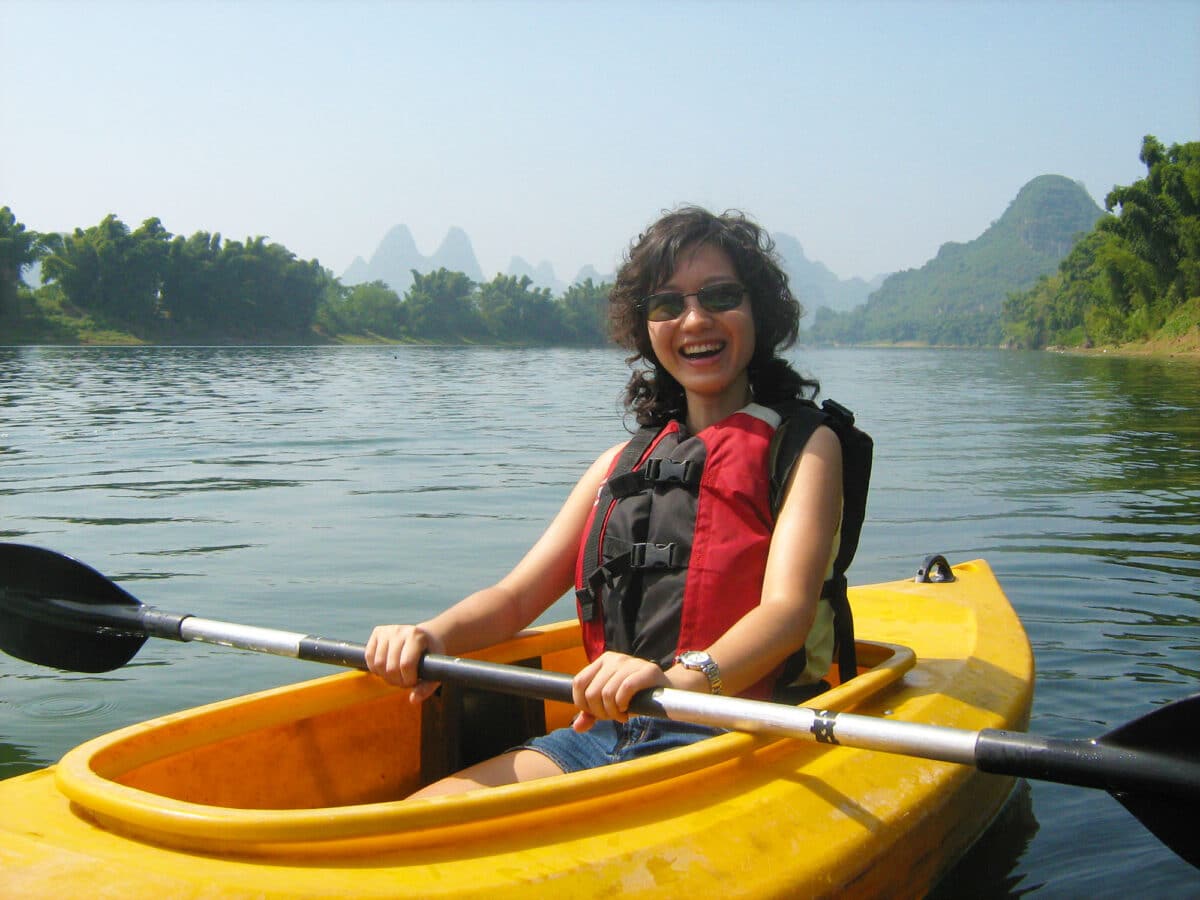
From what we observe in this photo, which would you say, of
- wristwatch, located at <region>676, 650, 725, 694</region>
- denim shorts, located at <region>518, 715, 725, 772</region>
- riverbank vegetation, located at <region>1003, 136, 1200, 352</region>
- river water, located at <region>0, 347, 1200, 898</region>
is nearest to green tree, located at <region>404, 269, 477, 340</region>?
riverbank vegetation, located at <region>1003, 136, 1200, 352</region>

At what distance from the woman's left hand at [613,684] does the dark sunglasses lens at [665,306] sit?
970mm

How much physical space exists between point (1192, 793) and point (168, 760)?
2.03 m

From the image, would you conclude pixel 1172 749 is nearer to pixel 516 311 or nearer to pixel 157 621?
pixel 157 621

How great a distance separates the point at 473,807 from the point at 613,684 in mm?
352

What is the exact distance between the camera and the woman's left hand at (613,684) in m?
2.10

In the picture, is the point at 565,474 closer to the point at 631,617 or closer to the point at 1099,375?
the point at 631,617

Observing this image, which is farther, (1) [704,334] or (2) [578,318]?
(2) [578,318]

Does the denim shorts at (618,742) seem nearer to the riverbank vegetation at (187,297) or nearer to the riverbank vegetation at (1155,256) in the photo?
the riverbank vegetation at (1155,256)

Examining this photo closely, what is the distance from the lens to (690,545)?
8.41 ft

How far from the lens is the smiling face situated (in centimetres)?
275

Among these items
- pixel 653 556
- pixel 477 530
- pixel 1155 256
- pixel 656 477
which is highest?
pixel 1155 256

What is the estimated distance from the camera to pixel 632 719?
7.99ft

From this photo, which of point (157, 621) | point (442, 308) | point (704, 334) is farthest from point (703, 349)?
point (442, 308)

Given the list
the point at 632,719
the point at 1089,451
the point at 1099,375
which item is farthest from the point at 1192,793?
the point at 1099,375
